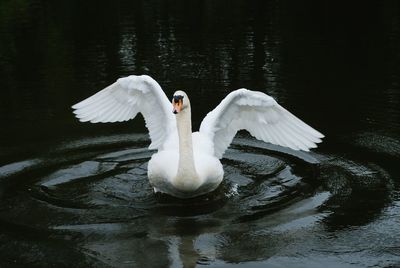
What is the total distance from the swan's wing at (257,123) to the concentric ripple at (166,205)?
1.93 ft

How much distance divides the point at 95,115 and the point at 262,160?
2.65 meters

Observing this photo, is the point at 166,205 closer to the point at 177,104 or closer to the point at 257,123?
the point at 177,104

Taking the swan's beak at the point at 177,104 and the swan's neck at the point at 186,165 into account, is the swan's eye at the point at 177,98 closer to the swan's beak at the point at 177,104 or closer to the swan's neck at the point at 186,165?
the swan's beak at the point at 177,104

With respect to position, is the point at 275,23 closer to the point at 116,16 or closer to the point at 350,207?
the point at 116,16

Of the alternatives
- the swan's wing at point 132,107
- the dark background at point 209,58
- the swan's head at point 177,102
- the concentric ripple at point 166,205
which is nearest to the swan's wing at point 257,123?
the concentric ripple at point 166,205

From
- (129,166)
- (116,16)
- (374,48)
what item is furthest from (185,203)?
(116,16)

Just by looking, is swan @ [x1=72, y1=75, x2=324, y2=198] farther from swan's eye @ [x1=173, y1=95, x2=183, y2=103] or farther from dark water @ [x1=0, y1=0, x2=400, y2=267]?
dark water @ [x1=0, y1=0, x2=400, y2=267]

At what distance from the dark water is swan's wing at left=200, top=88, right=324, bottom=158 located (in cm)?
59

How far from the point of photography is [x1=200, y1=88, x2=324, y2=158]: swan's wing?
32.7 feet

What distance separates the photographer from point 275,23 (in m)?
26.9

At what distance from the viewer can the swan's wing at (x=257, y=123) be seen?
9.96 m

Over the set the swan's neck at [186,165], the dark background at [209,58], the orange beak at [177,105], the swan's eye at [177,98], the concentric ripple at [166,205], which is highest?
the swan's eye at [177,98]

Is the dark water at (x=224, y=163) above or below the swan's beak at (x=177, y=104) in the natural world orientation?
below

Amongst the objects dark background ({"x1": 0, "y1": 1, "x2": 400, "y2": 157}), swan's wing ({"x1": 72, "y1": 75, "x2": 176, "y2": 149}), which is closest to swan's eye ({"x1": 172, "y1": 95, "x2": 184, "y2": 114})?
swan's wing ({"x1": 72, "y1": 75, "x2": 176, "y2": 149})
